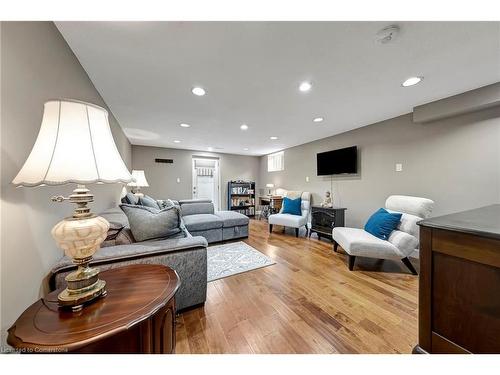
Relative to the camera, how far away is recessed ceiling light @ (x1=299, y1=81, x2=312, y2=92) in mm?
1857

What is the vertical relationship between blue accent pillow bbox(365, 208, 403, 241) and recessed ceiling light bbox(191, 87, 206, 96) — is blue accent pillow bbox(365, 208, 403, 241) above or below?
below

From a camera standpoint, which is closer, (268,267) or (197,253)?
(197,253)

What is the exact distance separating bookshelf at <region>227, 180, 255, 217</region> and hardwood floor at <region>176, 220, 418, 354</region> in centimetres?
379

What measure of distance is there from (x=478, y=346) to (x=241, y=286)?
1.64m

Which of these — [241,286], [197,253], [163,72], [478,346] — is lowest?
[241,286]

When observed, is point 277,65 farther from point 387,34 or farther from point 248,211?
point 248,211

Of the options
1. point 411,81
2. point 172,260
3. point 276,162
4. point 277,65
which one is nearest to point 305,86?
point 277,65

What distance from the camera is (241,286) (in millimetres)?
1927

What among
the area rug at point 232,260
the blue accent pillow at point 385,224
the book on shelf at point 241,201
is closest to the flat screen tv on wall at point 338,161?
the blue accent pillow at point 385,224

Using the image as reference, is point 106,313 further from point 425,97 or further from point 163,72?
point 425,97

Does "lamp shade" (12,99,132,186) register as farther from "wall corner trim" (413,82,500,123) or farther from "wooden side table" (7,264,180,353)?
"wall corner trim" (413,82,500,123)

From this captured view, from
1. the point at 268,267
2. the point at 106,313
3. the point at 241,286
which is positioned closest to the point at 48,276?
the point at 106,313

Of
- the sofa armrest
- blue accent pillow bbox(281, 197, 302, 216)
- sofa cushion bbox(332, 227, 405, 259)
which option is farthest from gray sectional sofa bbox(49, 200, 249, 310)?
blue accent pillow bbox(281, 197, 302, 216)

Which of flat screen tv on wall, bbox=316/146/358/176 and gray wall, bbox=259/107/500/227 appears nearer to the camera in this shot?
gray wall, bbox=259/107/500/227
